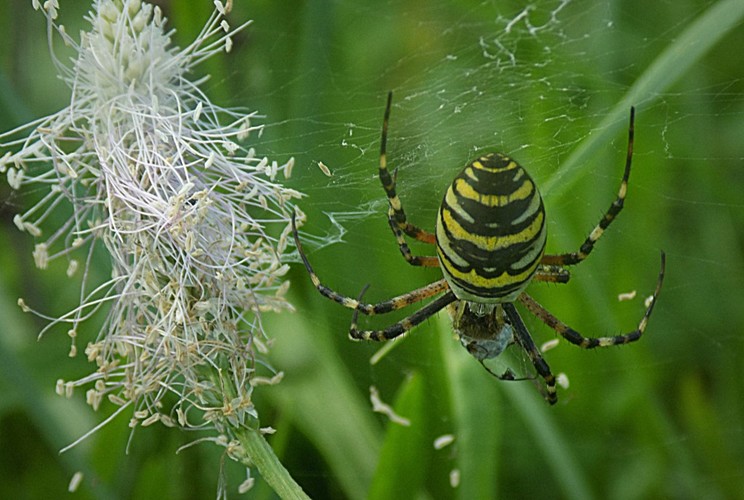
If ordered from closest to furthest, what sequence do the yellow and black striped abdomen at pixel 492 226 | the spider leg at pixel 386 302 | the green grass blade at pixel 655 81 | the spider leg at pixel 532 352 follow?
the yellow and black striped abdomen at pixel 492 226 < the green grass blade at pixel 655 81 < the spider leg at pixel 386 302 < the spider leg at pixel 532 352

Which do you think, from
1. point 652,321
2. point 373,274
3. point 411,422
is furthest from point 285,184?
point 652,321

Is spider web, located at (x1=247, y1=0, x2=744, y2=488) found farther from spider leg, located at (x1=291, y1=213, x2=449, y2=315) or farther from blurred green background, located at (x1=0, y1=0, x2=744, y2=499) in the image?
spider leg, located at (x1=291, y1=213, x2=449, y2=315)

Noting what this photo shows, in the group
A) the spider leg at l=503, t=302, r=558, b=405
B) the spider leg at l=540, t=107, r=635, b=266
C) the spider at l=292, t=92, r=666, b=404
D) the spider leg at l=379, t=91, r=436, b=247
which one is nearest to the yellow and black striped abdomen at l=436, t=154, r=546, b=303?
the spider at l=292, t=92, r=666, b=404

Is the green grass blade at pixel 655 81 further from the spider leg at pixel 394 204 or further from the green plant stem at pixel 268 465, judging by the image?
the green plant stem at pixel 268 465

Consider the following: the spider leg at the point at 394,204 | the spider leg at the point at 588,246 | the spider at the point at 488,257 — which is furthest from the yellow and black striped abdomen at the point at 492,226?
the spider leg at the point at 588,246

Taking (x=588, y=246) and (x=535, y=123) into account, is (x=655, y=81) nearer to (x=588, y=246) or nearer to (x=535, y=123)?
(x=535, y=123)

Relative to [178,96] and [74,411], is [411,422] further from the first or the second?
[74,411]

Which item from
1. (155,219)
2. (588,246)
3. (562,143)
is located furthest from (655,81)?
(155,219)
